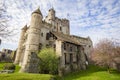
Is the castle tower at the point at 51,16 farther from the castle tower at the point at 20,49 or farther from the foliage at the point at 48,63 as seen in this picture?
the foliage at the point at 48,63

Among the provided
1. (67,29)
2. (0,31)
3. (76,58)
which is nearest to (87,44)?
(67,29)

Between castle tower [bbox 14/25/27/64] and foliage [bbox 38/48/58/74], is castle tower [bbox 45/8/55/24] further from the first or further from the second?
foliage [bbox 38/48/58/74]

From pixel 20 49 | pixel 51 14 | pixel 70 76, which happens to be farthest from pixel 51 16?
pixel 70 76

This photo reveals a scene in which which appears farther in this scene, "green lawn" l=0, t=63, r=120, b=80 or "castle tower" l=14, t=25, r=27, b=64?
"castle tower" l=14, t=25, r=27, b=64

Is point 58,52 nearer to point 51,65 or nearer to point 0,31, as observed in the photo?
point 51,65

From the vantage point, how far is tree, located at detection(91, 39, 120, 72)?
38.7m

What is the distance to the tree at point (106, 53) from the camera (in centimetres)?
3866

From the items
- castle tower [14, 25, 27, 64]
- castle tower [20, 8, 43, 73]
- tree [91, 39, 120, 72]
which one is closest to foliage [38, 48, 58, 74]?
castle tower [20, 8, 43, 73]

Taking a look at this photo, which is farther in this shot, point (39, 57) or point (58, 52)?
point (58, 52)

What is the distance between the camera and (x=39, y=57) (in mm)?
34375

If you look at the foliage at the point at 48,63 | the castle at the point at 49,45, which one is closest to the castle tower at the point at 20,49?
the castle at the point at 49,45

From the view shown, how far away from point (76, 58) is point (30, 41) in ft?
56.8

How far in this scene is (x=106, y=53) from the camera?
3947 cm

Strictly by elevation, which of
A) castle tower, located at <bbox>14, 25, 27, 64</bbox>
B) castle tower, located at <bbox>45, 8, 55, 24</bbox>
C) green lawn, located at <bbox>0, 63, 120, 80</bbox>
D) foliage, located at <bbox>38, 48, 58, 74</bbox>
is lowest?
green lawn, located at <bbox>0, 63, 120, 80</bbox>
